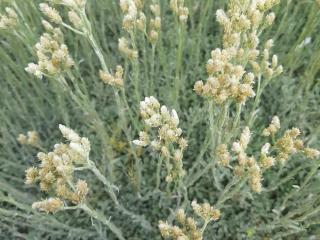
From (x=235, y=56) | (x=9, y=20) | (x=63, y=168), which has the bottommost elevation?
(x=63, y=168)

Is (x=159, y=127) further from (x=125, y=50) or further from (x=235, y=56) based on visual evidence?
(x=235, y=56)

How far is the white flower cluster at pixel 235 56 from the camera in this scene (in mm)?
1031

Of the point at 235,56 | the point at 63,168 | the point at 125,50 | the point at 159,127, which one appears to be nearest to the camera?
the point at 63,168

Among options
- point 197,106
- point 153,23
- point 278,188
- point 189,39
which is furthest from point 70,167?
point 189,39

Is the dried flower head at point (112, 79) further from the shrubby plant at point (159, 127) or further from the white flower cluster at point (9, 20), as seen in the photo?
the white flower cluster at point (9, 20)

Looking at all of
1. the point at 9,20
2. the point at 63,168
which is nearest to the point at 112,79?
the point at 63,168

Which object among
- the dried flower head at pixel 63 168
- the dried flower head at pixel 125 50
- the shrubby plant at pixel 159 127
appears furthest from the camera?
the dried flower head at pixel 125 50

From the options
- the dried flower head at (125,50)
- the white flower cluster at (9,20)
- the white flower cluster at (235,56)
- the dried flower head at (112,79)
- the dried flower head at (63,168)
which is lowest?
the dried flower head at (63,168)

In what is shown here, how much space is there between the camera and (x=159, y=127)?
1.65 metres

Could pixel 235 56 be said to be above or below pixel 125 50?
below

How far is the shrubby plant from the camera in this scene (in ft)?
3.79

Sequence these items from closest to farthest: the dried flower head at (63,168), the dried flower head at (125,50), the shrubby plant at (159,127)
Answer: the dried flower head at (63,168) < the shrubby plant at (159,127) < the dried flower head at (125,50)

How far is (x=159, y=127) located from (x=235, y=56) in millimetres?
580

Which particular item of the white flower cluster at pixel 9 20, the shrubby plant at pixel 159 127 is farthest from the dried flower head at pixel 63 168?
the white flower cluster at pixel 9 20
